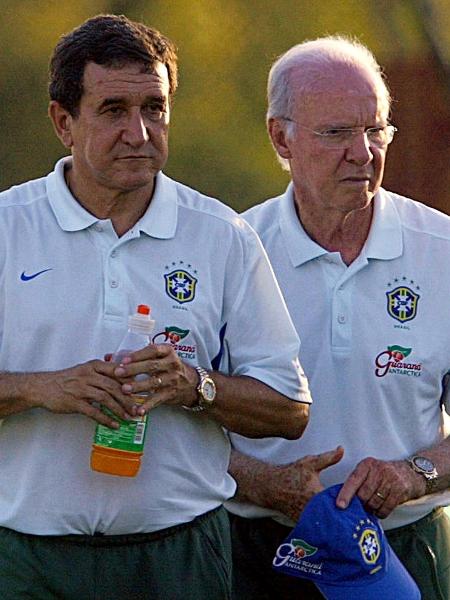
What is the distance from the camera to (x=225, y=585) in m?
3.67

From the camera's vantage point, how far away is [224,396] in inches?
139

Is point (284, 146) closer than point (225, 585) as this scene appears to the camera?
No

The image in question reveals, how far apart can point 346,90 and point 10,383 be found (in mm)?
1404

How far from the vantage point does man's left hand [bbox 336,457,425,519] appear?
151 inches

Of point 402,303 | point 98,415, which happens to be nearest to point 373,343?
point 402,303

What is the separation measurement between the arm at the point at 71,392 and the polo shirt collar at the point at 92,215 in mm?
422

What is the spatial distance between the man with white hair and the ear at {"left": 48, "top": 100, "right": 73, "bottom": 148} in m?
0.79

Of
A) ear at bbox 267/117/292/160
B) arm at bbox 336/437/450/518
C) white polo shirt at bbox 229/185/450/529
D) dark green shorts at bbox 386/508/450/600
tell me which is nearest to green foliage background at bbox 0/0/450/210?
ear at bbox 267/117/292/160

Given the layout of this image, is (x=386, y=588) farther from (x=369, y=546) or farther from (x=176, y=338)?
(x=176, y=338)

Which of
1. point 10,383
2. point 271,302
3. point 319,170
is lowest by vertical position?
point 10,383

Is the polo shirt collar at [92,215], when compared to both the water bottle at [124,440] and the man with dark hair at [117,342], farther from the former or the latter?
the water bottle at [124,440]

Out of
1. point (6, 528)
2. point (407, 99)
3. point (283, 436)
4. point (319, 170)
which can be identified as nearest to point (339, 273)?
point (319, 170)

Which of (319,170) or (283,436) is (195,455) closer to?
(283,436)

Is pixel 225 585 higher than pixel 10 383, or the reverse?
pixel 10 383
